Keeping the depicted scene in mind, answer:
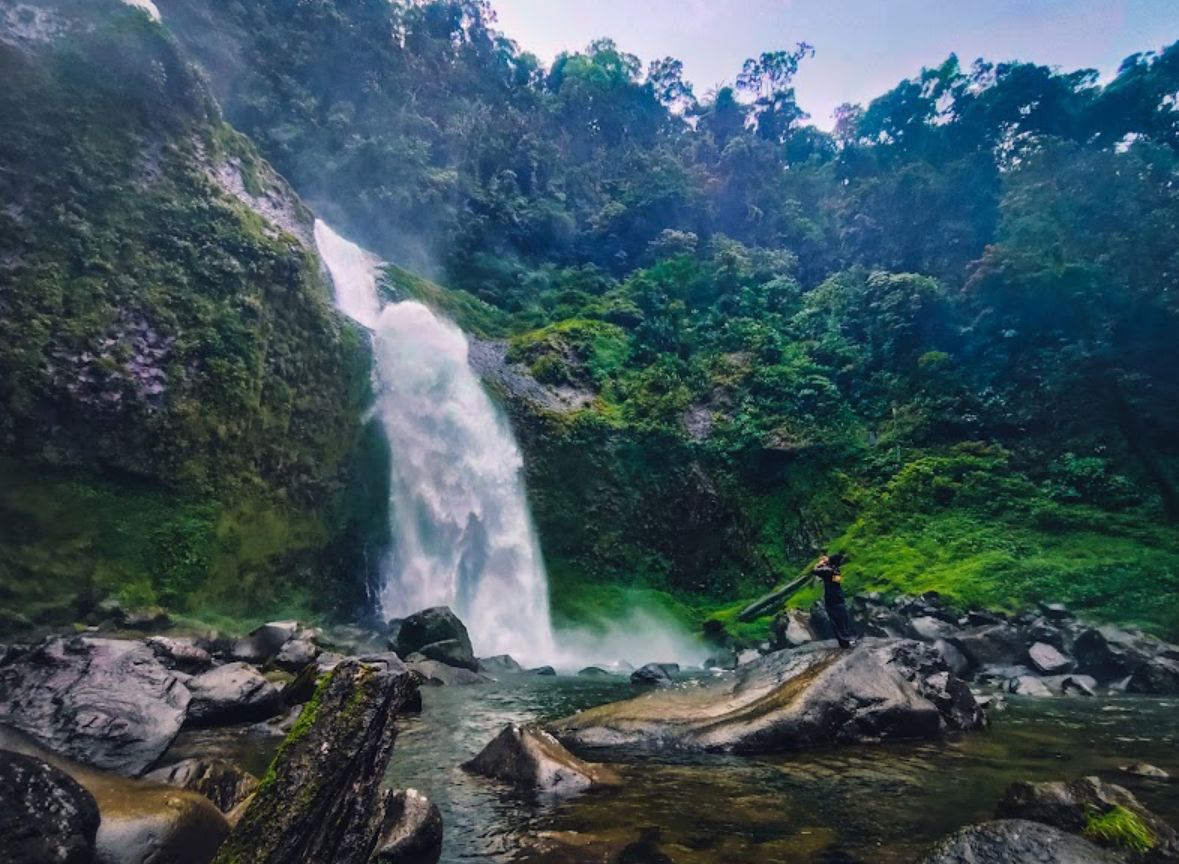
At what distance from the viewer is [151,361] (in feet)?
70.0

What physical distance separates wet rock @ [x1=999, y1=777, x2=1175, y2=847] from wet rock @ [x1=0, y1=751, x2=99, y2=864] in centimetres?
637

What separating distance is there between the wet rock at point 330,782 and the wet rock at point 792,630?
65.3 ft

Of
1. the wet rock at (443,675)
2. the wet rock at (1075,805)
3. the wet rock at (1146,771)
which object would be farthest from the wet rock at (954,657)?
the wet rock at (1075,805)

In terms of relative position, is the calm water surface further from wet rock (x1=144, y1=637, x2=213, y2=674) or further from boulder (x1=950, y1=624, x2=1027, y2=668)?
boulder (x1=950, y1=624, x2=1027, y2=668)

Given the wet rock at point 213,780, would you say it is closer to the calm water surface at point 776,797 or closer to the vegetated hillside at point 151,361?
the calm water surface at point 776,797

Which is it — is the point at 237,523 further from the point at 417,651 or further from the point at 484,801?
the point at 484,801

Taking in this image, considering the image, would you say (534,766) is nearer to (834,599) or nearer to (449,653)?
(834,599)

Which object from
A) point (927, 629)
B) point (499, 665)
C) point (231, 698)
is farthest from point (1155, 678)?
point (231, 698)

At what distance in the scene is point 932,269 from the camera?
46062 millimetres

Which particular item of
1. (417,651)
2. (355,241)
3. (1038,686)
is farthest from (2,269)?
(1038,686)

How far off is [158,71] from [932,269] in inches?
1816

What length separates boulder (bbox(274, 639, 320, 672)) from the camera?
13406mm

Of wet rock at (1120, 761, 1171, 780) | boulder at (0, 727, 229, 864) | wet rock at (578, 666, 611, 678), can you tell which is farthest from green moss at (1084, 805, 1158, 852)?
wet rock at (578, 666, 611, 678)

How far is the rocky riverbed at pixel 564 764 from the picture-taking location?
367 centimetres
